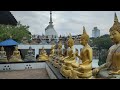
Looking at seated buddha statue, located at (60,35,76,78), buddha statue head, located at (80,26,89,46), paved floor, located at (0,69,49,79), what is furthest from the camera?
paved floor, located at (0,69,49,79)

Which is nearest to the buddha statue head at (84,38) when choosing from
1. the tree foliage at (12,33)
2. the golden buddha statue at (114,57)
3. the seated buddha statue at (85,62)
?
the seated buddha statue at (85,62)

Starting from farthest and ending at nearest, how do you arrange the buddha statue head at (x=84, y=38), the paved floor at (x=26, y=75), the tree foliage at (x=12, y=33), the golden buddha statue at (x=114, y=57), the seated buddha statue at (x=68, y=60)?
the tree foliage at (x=12, y=33) < the paved floor at (x=26, y=75) < the seated buddha statue at (x=68, y=60) < the buddha statue head at (x=84, y=38) < the golden buddha statue at (x=114, y=57)

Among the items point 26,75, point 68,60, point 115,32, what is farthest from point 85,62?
point 26,75

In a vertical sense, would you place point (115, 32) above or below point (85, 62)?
above

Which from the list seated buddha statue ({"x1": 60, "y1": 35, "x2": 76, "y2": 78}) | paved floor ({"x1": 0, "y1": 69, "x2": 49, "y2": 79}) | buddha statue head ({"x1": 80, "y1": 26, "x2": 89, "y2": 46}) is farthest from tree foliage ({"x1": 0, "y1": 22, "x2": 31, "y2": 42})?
buddha statue head ({"x1": 80, "y1": 26, "x2": 89, "y2": 46})

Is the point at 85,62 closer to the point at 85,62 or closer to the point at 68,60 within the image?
the point at 85,62

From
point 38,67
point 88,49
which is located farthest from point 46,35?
point 88,49

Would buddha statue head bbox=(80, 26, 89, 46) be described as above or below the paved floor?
above

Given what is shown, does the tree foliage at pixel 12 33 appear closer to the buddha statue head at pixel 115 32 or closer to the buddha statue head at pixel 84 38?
the buddha statue head at pixel 84 38

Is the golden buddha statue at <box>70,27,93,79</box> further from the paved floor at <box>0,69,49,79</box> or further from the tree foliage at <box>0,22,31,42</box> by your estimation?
the tree foliage at <box>0,22,31,42</box>

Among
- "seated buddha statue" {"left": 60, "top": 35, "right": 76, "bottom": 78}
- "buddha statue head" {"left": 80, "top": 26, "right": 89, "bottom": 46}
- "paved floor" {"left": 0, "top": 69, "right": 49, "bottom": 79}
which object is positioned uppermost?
"buddha statue head" {"left": 80, "top": 26, "right": 89, "bottom": 46}

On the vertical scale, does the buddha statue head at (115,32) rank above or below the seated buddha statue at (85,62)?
above
